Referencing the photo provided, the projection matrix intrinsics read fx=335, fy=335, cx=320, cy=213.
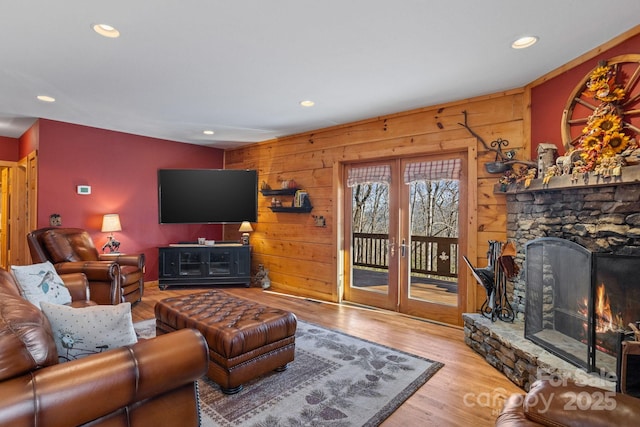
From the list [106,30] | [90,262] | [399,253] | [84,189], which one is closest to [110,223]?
[84,189]

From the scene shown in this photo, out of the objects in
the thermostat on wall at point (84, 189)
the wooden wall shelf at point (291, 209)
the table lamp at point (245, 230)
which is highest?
the thermostat on wall at point (84, 189)

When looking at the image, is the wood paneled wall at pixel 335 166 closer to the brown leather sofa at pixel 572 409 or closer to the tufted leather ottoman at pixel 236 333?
the tufted leather ottoman at pixel 236 333

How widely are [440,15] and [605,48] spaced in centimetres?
136

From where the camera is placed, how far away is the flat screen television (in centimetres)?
539

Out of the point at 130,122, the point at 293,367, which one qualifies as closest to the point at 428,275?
the point at 293,367

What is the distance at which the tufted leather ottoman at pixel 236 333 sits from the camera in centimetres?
228

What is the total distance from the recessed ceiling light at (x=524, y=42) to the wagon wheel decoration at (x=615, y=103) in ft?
1.71

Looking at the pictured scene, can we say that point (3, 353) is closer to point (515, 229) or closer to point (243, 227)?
point (515, 229)

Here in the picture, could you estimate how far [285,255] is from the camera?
17.7 ft

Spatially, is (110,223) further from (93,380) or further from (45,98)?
(93,380)

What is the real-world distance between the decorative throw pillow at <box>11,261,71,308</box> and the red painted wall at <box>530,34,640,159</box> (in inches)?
165

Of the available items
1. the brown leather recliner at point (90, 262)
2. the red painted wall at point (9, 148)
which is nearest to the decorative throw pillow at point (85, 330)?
the brown leather recliner at point (90, 262)

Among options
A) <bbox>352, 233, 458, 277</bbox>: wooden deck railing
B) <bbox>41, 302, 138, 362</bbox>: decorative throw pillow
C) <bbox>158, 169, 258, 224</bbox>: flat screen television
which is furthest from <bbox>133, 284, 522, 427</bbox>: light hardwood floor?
<bbox>41, 302, 138, 362</bbox>: decorative throw pillow

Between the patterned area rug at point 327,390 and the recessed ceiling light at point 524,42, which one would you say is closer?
the patterned area rug at point 327,390
